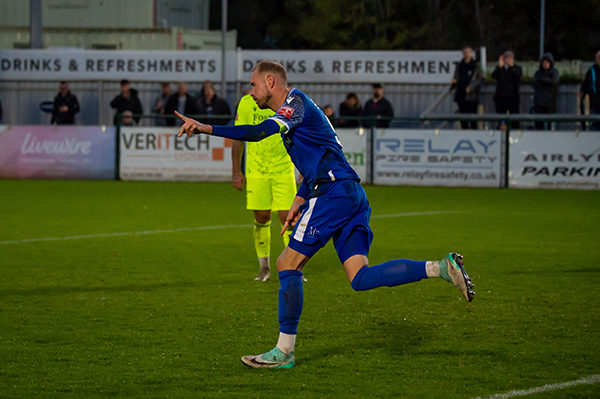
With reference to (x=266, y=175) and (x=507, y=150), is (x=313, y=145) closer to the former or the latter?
(x=266, y=175)

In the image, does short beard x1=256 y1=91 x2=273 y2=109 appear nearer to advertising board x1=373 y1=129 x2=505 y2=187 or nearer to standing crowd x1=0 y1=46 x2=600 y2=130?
advertising board x1=373 y1=129 x2=505 y2=187

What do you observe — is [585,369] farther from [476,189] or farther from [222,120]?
[222,120]

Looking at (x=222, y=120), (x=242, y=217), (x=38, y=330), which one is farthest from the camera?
(x=222, y=120)

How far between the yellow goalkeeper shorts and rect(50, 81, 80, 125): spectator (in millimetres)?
15995

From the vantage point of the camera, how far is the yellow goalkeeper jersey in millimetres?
8266

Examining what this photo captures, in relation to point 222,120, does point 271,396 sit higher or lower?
lower

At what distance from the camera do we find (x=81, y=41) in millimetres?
30250

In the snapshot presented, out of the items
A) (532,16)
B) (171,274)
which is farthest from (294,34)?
(171,274)

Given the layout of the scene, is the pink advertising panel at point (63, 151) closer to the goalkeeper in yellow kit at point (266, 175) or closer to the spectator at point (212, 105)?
the spectator at point (212, 105)

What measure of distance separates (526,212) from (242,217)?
481cm

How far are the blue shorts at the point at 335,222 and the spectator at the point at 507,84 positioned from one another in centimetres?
1607

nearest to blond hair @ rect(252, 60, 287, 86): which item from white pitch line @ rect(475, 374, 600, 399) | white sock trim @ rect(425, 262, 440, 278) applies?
white sock trim @ rect(425, 262, 440, 278)

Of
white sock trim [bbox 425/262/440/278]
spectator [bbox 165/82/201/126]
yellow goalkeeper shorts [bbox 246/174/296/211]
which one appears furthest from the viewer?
spectator [bbox 165/82/201/126]

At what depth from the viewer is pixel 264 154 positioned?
8.27 m
